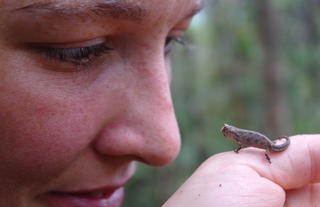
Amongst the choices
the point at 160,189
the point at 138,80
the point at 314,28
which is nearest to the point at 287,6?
the point at 314,28

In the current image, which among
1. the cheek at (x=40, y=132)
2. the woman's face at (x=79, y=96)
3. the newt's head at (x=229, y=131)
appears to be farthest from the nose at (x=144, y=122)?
the newt's head at (x=229, y=131)

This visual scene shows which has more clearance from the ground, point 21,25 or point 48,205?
point 21,25

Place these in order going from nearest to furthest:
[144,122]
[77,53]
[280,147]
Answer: [77,53]
[144,122]
[280,147]

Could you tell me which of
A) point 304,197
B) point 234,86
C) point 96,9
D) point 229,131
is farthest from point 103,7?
point 234,86

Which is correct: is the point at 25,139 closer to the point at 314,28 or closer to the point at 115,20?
the point at 115,20

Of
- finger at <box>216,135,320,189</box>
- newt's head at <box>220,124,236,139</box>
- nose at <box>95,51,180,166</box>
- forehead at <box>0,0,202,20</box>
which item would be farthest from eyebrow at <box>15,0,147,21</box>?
newt's head at <box>220,124,236,139</box>

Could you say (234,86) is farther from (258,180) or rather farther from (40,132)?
(40,132)

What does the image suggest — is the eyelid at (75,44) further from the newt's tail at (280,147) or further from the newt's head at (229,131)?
the newt's head at (229,131)
